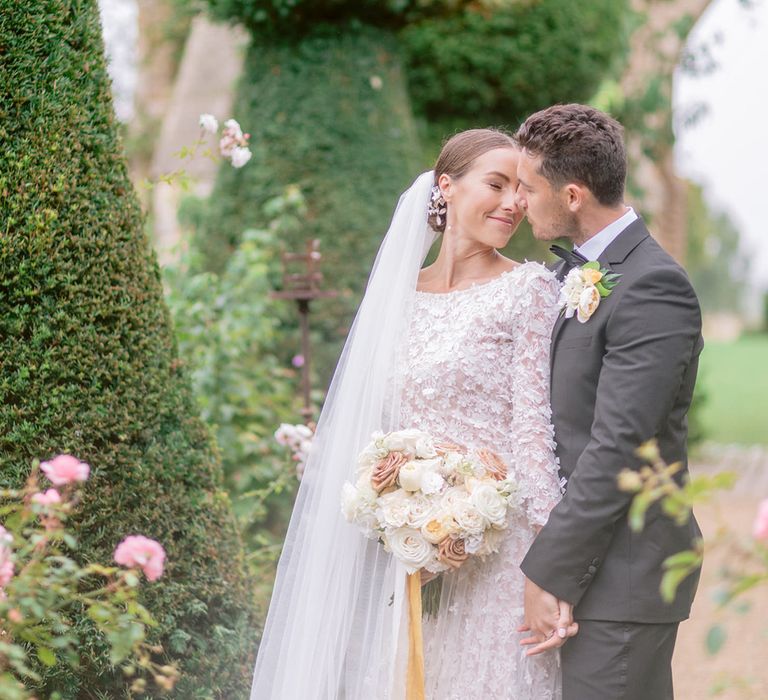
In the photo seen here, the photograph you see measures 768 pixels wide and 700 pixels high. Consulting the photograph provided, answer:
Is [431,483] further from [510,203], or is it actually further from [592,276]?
[510,203]

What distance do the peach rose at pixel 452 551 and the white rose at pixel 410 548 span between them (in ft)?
0.09

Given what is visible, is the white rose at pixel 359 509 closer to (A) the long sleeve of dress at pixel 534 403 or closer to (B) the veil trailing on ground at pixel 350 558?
(B) the veil trailing on ground at pixel 350 558

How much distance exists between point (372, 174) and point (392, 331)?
3498 millimetres

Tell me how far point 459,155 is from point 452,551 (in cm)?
112

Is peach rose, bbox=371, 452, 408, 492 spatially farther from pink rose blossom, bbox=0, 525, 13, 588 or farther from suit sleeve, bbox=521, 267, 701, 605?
pink rose blossom, bbox=0, 525, 13, 588

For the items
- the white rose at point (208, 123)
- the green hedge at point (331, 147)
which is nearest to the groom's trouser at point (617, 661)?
the white rose at point (208, 123)

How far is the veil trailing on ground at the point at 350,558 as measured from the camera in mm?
2590

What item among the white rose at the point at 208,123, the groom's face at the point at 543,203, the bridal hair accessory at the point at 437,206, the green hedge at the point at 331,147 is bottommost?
the groom's face at the point at 543,203

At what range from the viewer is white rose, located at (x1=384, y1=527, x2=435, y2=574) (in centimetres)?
243

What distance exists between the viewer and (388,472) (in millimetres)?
2488

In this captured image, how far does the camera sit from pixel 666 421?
2.27m

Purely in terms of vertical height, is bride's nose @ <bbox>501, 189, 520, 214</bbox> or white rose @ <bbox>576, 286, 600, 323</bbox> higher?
bride's nose @ <bbox>501, 189, 520, 214</bbox>

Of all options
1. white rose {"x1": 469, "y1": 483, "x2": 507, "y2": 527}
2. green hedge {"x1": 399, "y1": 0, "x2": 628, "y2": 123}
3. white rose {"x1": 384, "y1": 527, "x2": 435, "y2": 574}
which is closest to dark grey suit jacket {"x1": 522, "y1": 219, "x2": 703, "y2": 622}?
white rose {"x1": 469, "y1": 483, "x2": 507, "y2": 527}

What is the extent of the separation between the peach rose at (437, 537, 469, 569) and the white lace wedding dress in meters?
0.16
